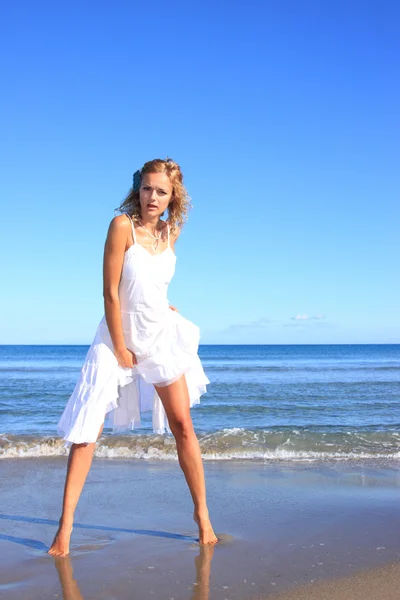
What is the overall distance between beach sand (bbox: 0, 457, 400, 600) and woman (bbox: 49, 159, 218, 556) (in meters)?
0.28

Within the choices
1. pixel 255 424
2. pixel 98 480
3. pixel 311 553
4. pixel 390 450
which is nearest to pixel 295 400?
pixel 255 424

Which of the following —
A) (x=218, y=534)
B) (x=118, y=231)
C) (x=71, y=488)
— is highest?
(x=118, y=231)

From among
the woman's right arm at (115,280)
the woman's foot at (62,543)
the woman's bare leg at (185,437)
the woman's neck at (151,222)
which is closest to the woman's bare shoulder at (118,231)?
the woman's right arm at (115,280)

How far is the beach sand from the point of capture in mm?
2861

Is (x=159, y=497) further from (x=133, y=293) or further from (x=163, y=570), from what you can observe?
(x=133, y=293)

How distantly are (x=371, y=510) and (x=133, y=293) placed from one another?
237 cm

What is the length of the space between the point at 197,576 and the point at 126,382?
1065 millimetres

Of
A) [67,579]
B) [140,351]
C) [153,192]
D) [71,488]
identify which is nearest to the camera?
[67,579]

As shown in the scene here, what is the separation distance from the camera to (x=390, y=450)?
6832 mm

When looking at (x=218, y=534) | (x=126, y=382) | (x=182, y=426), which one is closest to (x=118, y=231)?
(x=126, y=382)

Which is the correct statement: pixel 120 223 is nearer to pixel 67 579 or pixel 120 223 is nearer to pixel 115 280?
pixel 115 280

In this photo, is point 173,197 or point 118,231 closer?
point 118,231

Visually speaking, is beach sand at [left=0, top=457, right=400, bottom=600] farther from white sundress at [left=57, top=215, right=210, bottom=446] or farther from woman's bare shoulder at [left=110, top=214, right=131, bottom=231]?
Result: woman's bare shoulder at [left=110, top=214, right=131, bottom=231]

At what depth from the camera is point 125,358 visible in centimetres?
331
